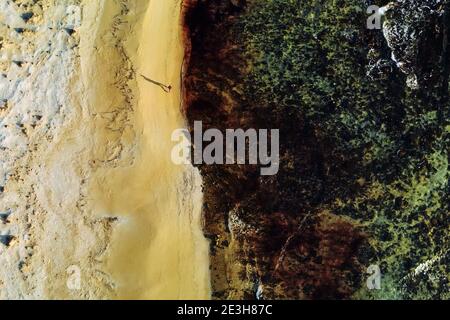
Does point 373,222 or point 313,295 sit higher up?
point 373,222

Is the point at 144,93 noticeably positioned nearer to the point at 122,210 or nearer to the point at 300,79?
the point at 122,210

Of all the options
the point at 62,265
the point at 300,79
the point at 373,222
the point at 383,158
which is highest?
the point at 300,79

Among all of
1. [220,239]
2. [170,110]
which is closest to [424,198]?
[220,239]

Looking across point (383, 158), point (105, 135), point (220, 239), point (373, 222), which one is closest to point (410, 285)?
point (373, 222)

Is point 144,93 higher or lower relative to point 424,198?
higher
